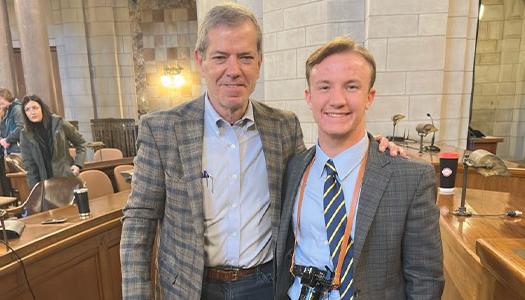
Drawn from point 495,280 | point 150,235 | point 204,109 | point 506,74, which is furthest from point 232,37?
point 506,74

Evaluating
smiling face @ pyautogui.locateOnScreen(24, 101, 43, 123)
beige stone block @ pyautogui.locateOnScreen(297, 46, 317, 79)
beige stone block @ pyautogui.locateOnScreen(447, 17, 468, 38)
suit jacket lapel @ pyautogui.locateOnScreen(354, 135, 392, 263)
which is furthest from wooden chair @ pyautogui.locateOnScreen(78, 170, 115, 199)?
beige stone block @ pyautogui.locateOnScreen(447, 17, 468, 38)

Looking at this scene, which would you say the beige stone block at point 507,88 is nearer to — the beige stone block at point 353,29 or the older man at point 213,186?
the beige stone block at point 353,29

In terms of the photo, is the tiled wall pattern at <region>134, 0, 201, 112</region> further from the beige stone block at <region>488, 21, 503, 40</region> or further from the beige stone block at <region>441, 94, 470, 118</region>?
the beige stone block at <region>488, 21, 503, 40</region>

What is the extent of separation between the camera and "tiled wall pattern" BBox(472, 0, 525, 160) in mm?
7164

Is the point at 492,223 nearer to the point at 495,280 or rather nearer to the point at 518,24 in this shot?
the point at 495,280

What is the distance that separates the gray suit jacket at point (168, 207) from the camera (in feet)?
3.86

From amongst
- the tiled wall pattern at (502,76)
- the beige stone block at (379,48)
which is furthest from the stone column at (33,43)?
the tiled wall pattern at (502,76)

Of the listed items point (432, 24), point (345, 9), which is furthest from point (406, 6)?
point (345, 9)

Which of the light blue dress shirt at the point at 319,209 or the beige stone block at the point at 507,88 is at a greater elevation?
the beige stone block at the point at 507,88

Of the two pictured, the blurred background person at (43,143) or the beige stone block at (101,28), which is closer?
the blurred background person at (43,143)

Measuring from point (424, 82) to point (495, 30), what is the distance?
4637 mm

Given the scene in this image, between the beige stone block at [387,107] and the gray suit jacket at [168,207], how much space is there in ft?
11.3

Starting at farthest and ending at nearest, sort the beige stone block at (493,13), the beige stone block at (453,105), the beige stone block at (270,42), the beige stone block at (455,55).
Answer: the beige stone block at (493,13) → the beige stone block at (270,42) → the beige stone block at (453,105) → the beige stone block at (455,55)

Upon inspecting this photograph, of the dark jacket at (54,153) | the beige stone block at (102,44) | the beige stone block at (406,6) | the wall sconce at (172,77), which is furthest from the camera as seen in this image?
the wall sconce at (172,77)
